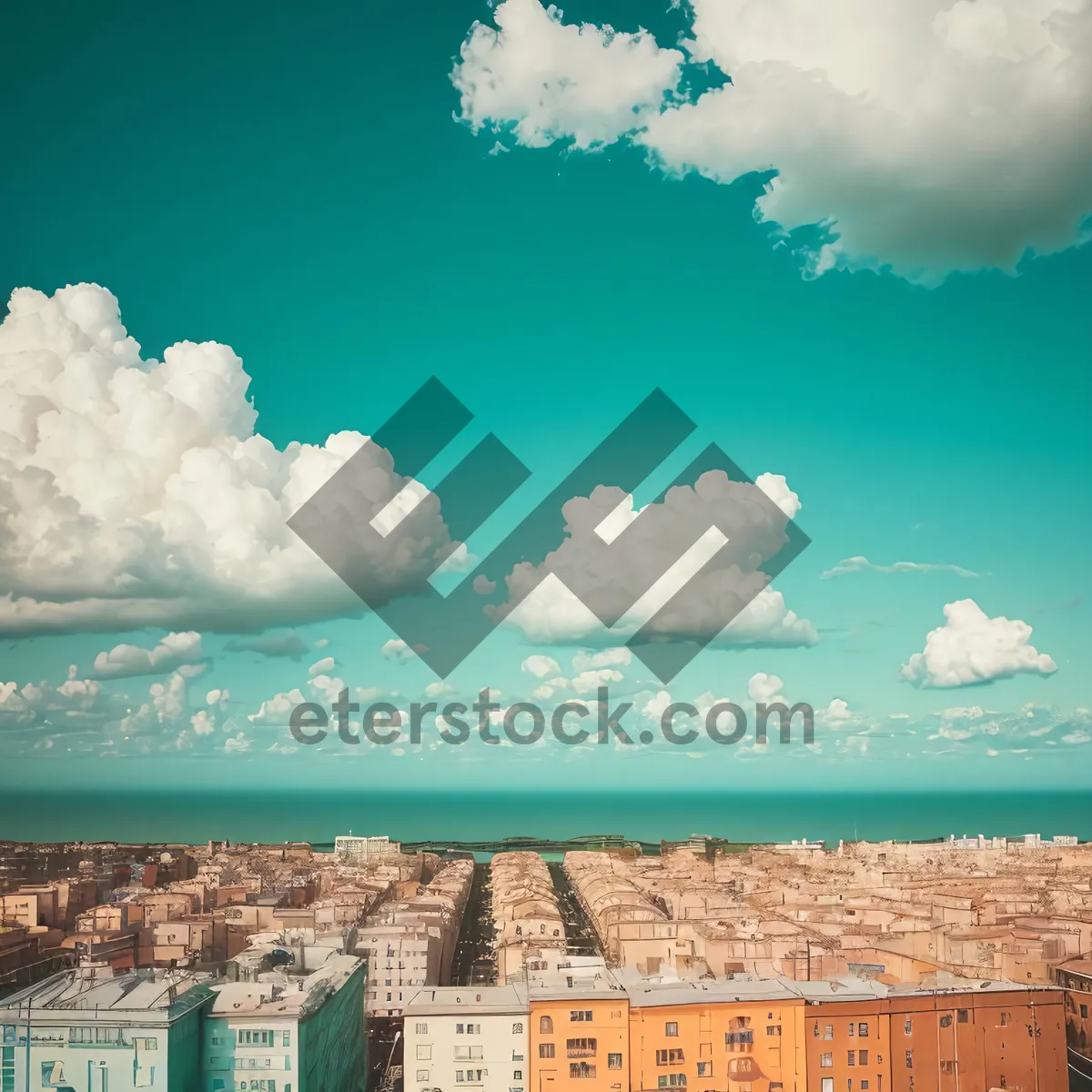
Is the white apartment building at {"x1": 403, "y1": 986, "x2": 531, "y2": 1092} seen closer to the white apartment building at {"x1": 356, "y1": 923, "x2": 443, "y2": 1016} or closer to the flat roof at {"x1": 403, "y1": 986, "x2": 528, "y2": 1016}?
Answer: the flat roof at {"x1": 403, "y1": 986, "x2": 528, "y2": 1016}

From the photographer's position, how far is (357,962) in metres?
8.62

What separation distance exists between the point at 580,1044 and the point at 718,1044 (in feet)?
3.30

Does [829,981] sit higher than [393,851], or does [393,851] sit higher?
[829,981]

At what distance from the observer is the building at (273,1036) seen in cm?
669

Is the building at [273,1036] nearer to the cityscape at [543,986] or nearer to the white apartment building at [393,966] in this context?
the cityscape at [543,986]

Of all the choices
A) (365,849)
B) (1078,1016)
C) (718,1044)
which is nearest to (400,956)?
(718,1044)

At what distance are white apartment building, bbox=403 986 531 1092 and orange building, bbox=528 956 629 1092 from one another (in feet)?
0.35

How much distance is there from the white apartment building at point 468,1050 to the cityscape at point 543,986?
1 cm

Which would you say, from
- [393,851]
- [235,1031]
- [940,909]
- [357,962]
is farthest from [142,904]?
[393,851]

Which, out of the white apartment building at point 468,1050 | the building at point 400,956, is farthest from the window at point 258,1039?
the building at point 400,956

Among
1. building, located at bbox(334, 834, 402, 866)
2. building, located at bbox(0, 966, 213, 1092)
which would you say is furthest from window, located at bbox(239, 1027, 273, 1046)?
building, located at bbox(334, 834, 402, 866)

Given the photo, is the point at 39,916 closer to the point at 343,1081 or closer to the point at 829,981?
the point at 343,1081

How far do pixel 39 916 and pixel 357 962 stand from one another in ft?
24.8

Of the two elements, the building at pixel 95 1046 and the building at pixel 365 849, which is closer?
the building at pixel 95 1046
